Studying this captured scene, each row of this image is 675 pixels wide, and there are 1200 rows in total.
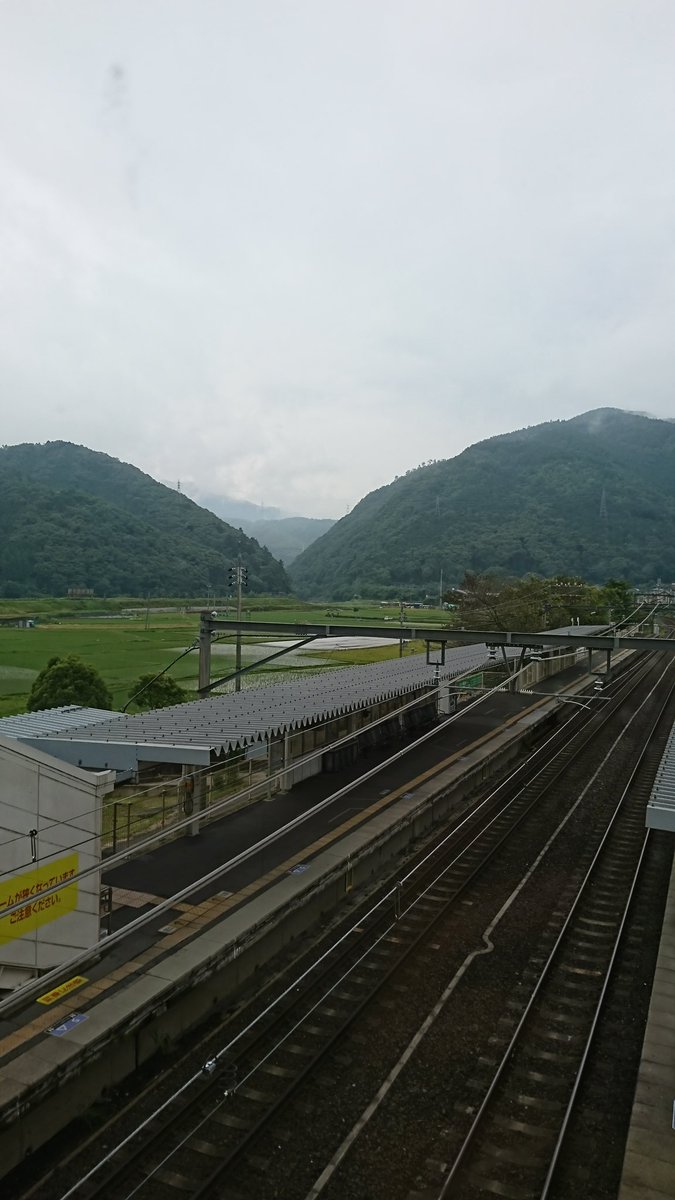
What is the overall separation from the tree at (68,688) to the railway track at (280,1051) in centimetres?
1778

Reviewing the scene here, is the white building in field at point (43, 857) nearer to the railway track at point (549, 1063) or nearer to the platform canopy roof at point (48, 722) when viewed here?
the railway track at point (549, 1063)

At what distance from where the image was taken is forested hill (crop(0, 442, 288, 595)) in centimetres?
9412

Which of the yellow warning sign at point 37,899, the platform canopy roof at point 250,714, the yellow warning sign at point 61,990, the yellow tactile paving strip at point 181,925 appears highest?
the platform canopy roof at point 250,714

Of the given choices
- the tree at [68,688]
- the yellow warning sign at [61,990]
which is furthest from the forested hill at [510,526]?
the yellow warning sign at [61,990]

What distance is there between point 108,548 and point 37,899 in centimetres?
9706

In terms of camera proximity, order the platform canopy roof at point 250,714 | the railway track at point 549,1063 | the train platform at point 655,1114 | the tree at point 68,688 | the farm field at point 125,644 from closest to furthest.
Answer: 1. the train platform at point 655,1114
2. the railway track at point 549,1063
3. the platform canopy roof at point 250,714
4. the tree at point 68,688
5. the farm field at point 125,644

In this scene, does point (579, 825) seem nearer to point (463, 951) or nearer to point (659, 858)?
point (659, 858)

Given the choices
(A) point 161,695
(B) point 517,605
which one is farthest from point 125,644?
(B) point 517,605

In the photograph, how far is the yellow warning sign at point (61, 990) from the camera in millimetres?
7523

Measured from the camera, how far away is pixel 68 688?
27422 millimetres

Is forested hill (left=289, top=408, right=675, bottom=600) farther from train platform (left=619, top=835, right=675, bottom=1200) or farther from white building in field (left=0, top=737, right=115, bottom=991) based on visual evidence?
white building in field (left=0, top=737, right=115, bottom=991)

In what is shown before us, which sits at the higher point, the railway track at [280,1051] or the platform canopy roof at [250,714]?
the platform canopy roof at [250,714]

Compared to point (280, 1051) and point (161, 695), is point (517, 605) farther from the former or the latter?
point (280, 1051)

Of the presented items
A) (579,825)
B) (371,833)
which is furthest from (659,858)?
(371,833)
